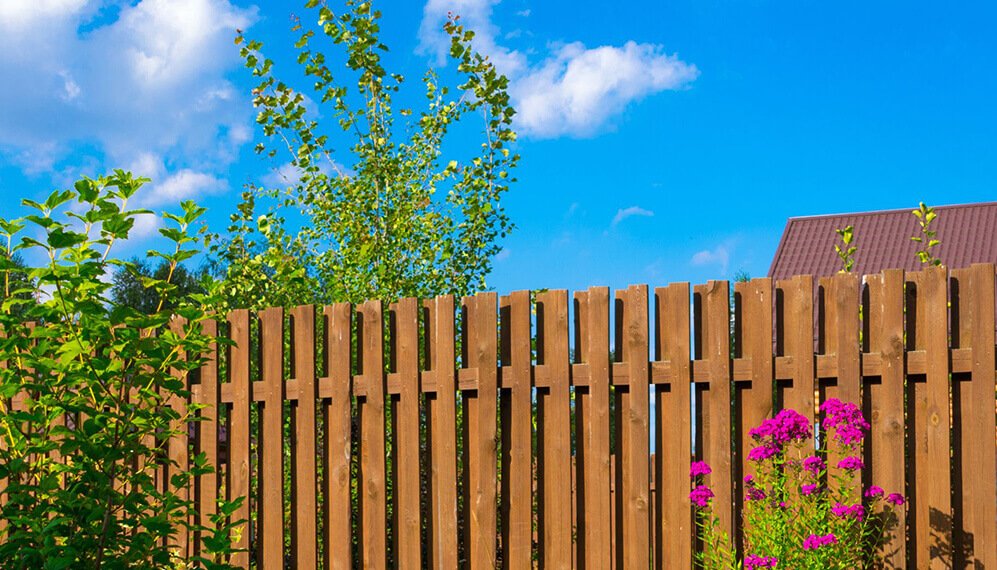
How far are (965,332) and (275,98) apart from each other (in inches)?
206

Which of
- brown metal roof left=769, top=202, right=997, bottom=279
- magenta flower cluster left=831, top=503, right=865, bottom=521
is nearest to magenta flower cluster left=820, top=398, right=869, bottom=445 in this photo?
magenta flower cluster left=831, top=503, right=865, bottom=521

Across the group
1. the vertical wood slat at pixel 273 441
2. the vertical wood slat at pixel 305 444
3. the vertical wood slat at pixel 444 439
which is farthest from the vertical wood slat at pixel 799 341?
the vertical wood slat at pixel 273 441

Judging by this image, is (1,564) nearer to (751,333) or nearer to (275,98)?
(751,333)

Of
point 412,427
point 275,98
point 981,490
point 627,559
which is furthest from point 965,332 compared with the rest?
point 275,98

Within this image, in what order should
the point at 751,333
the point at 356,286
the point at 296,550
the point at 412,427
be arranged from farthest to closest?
the point at 356,286 → the point at 296,550 → the point at 412,427 → the point at 751,333

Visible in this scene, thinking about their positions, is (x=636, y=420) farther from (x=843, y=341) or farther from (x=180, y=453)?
(x=180, y=453)

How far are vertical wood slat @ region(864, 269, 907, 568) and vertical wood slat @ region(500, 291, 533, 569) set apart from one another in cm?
151

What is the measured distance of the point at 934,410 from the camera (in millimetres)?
3941

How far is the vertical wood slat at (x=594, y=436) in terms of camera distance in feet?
14.4

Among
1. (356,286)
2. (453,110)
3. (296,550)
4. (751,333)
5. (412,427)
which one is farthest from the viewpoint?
(453,110)

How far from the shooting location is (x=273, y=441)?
5.41 m

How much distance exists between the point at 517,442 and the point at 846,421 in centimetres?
156

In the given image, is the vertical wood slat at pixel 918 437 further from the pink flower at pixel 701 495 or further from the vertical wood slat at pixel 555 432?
the vertical wood slat at pixel 555 432

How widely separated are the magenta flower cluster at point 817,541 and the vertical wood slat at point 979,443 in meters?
0.75
